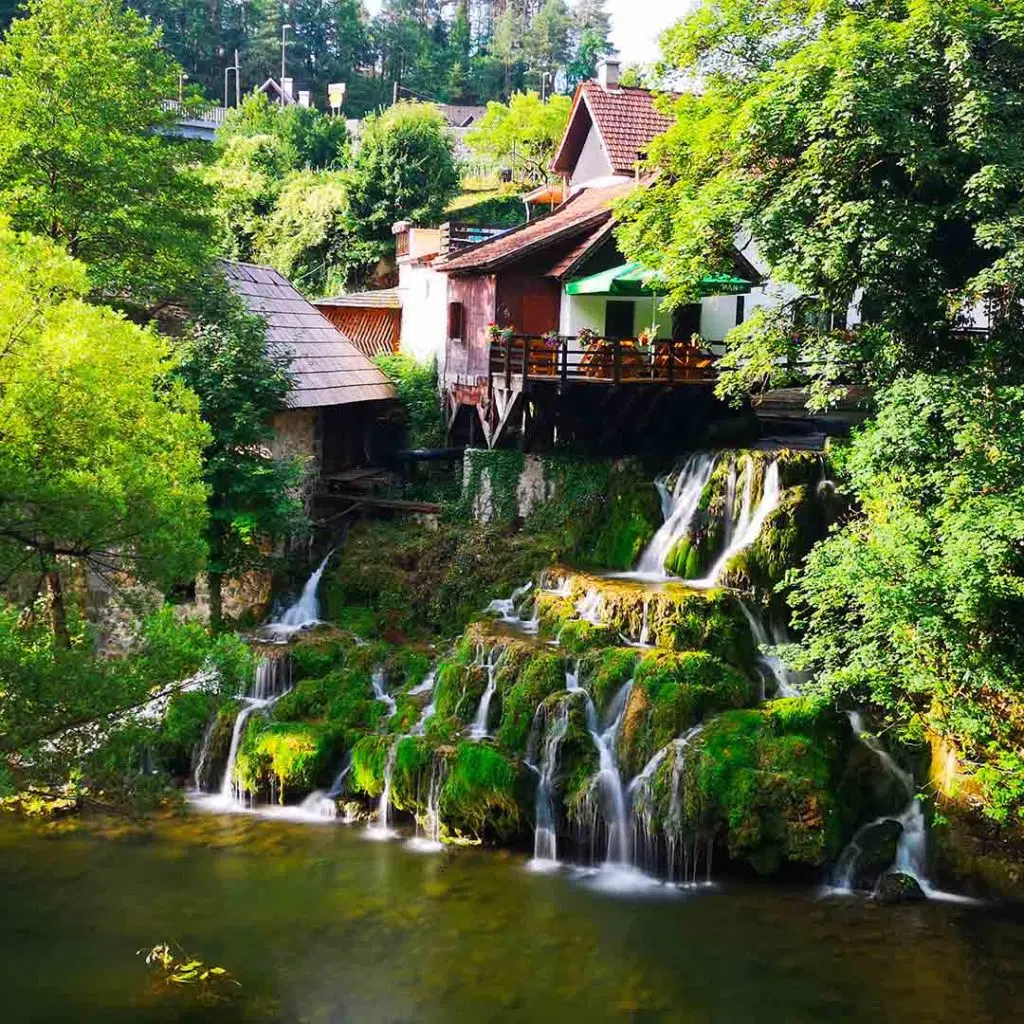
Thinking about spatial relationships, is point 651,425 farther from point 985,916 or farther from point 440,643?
point 985,916

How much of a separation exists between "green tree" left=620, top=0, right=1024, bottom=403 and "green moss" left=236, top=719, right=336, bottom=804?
350 inches

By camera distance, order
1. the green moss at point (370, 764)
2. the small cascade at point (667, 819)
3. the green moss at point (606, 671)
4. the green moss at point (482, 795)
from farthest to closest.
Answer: the green moss at point (370, 764) → the green moss at point (606, 671) → the green moss at point (482, 795) → the small cascade at point (667, 819)

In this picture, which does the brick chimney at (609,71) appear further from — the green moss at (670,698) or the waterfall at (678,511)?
the green moss at (670,698)

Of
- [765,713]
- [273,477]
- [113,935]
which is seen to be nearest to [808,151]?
[765,713]

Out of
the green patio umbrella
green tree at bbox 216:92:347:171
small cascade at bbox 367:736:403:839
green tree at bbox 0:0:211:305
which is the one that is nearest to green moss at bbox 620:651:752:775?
small cascade at bbox 367:736:403:839

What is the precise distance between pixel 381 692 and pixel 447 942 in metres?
6.23

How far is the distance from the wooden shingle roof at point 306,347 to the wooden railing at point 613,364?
472cm

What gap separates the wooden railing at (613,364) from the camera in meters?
21.4

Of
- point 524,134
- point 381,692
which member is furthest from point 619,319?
point 524,134

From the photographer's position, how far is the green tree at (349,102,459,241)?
4031cm

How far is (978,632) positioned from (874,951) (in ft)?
13.5

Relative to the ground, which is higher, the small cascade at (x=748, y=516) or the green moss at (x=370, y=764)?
the small cascade at (x=748, y=516)

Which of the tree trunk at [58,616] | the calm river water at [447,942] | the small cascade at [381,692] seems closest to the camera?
the calm river water at [447,942]

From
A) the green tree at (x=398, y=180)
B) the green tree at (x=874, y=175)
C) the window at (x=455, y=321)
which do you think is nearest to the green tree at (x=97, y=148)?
the window at (x=455, y=321)
